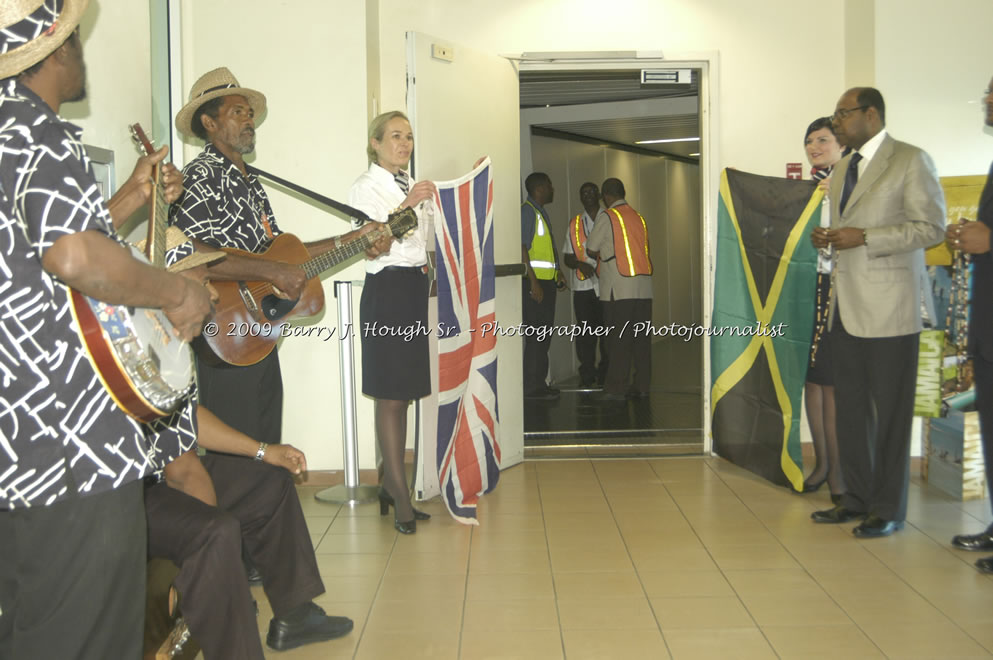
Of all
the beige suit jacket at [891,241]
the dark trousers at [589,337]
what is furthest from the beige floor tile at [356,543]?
the dark trousers at [589,337]

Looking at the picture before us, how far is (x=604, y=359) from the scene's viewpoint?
28.2 feet

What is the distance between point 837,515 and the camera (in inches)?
156

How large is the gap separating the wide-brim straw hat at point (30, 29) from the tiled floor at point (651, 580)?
1832 millimetres

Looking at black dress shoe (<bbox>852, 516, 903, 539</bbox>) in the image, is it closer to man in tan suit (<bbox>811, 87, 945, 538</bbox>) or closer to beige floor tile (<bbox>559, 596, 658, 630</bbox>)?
man in tan suit (<bbox>811, 87, 945, 538</bbox>)

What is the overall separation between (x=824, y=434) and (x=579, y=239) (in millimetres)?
4197

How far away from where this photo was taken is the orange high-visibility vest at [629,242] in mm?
7363

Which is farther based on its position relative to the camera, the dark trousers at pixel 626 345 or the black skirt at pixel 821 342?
the dark trousers at pixel 626 345

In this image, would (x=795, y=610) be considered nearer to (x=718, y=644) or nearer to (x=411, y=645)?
(x=718, y=644)

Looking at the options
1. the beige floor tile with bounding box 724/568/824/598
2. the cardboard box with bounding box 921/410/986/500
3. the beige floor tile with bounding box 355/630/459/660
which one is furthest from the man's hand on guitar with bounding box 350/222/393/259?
the cardboard box with bounding box 921/410/986/500

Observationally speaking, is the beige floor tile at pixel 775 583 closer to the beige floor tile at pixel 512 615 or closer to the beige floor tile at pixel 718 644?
the beige floor tile at pixel 718 644

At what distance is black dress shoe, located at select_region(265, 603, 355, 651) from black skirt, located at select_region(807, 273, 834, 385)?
258 cm

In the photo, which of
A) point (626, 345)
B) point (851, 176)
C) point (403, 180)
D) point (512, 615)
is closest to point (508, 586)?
point (512, 615)

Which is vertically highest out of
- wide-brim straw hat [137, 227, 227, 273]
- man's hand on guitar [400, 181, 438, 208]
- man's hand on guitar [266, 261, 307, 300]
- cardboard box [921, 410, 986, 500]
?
man's hand on guitar [400, 181, 438, 208]

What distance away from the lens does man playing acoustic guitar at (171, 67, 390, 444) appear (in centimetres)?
318
